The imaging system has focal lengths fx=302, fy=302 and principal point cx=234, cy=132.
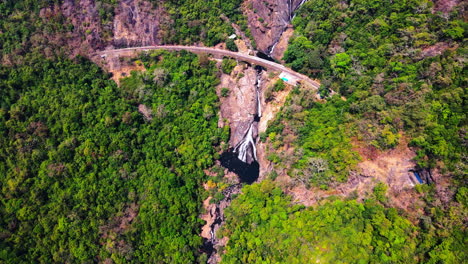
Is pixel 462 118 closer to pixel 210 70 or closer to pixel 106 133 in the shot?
pixel 210 70

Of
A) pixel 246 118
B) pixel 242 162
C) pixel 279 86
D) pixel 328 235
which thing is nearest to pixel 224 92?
pixel 246 118

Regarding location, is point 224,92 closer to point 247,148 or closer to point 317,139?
point 247,148

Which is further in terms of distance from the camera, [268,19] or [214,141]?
[268,19]

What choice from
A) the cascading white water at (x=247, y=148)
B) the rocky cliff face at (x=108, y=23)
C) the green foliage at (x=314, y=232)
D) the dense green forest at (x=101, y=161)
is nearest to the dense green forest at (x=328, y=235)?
the green foliage at (x=314, y=232)

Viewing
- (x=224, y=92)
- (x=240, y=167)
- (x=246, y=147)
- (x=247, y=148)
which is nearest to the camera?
(x=240, y=167)

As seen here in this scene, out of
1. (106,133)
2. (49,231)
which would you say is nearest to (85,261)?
(49,231)

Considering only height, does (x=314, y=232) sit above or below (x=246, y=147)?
above

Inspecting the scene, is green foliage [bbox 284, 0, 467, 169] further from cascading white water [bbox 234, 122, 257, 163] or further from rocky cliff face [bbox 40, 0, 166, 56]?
rocky cliff face [bbox 40, 0, 166, 56]
